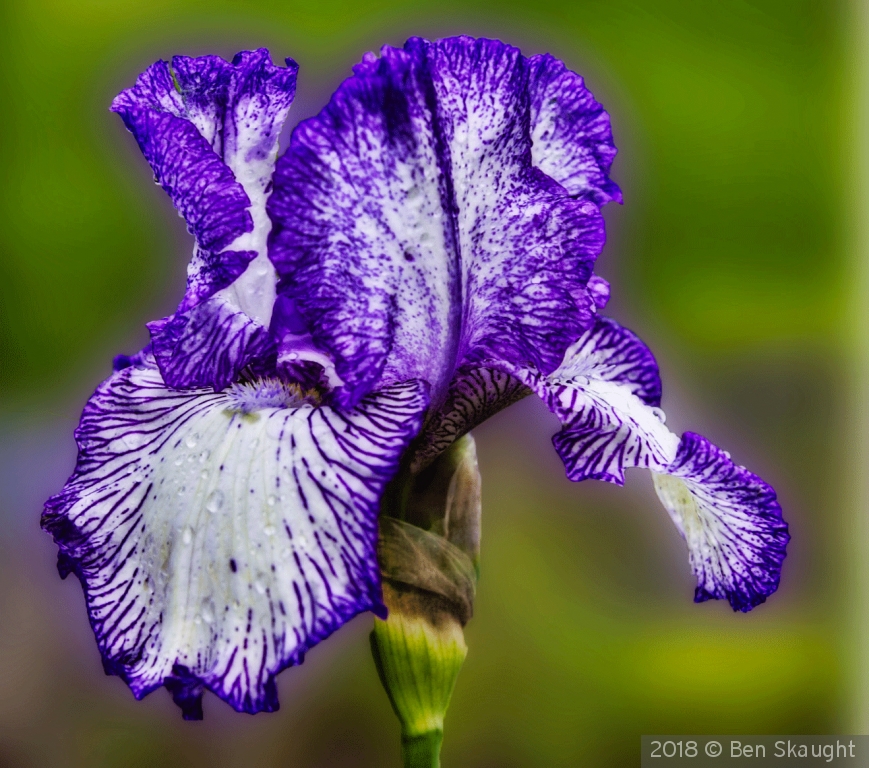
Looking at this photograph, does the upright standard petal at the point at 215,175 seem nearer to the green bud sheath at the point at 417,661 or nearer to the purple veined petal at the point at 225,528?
the purple veined petal at the point at 225,528

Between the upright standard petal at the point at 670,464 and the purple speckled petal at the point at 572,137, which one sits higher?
the purple speckled petal at the point at 572,137

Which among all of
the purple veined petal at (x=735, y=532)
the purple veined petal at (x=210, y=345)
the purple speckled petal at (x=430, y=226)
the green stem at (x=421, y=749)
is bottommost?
the green stem at (x=421, y=749)

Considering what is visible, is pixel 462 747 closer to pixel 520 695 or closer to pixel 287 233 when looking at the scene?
pixel 520 695

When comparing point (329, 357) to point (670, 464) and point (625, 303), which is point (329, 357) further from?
point (625, 303)

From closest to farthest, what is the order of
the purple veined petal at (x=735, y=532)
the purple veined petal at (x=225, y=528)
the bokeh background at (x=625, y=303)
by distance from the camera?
the purple veined petal at (x=225, y=528), the purple veined petal at (x=735, y=532), the bokeh background at (x=625, y=303)

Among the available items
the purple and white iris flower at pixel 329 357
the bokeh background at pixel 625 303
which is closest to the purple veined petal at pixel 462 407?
the purple and white iris flower at pixel 329 357

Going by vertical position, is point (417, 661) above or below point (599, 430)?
below

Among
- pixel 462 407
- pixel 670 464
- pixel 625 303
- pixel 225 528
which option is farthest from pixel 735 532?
pixel 625 303
